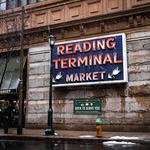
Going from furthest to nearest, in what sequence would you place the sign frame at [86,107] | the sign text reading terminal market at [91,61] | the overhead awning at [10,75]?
the overhead awning at [10,75] < the sign frame at [86,107] < the sign text reading terminal market at [91,61]


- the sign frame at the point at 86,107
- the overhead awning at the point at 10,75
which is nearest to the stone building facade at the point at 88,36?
the sign frame at the point at 86,107

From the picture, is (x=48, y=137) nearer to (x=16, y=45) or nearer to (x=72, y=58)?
(x=72, y=58)

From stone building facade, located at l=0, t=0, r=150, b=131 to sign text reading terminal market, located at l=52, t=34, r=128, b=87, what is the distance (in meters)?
0.43

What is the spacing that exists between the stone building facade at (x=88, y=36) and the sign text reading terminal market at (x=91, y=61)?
0.43 meters

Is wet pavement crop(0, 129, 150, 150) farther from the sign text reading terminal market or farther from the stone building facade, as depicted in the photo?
the sign text reading terminal market

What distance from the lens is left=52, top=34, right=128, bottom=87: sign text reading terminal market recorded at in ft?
77.6

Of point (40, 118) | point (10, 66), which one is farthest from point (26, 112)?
point (10, 66)

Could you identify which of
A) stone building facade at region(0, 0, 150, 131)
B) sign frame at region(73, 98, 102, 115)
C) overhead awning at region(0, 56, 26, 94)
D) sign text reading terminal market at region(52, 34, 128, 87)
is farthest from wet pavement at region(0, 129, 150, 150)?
overhead awning at region(0, 56, 26, 94)

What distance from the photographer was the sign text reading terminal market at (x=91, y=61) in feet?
77.6

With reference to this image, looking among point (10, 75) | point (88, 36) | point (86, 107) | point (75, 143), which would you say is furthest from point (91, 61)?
point (75, 143)

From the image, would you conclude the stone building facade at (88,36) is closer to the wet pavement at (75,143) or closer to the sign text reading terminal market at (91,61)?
the sign text reading terminal market at (91,61)

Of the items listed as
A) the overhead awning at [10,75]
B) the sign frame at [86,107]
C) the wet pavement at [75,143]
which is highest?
the overhead awning at [10,75]

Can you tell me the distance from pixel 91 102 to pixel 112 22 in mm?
5097

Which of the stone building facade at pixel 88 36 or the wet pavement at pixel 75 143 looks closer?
the wet pavement at pixel 75 143
